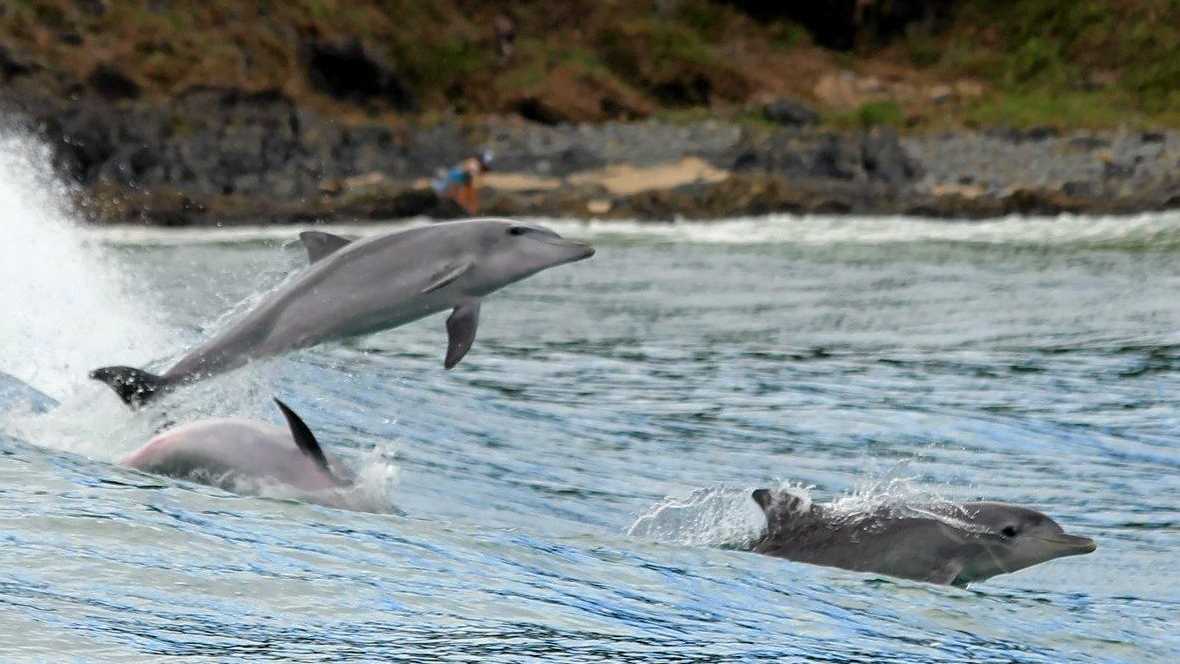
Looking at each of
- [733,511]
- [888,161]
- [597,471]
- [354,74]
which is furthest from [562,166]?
[733,511]

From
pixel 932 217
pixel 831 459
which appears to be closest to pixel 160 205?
pixel 932 217

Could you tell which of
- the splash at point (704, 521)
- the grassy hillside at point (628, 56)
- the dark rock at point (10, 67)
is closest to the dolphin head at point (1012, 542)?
the splash at point (704, 521)

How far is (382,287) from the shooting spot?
9.95 m

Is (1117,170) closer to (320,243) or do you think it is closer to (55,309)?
(55,309)

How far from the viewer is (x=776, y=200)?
1662 inches

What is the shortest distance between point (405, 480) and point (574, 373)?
611 centimetres

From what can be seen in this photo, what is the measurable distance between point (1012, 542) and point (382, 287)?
325 centimetres

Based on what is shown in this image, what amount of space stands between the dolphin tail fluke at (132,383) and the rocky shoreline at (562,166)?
30.7 meters

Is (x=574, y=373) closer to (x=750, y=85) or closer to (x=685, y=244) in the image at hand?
(x=685, y=244)

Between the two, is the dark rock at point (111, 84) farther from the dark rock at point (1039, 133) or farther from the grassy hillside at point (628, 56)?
the dark rock at point (1039, 133)

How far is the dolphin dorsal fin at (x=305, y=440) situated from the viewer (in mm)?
8500

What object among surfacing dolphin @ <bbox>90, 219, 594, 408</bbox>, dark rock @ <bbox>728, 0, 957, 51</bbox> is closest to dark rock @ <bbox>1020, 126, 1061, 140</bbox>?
dark rock @ <bbox>728, 0, 957, 51</bbox>

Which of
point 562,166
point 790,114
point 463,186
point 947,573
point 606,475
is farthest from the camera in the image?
point 790,114

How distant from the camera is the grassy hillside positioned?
49688 mm
